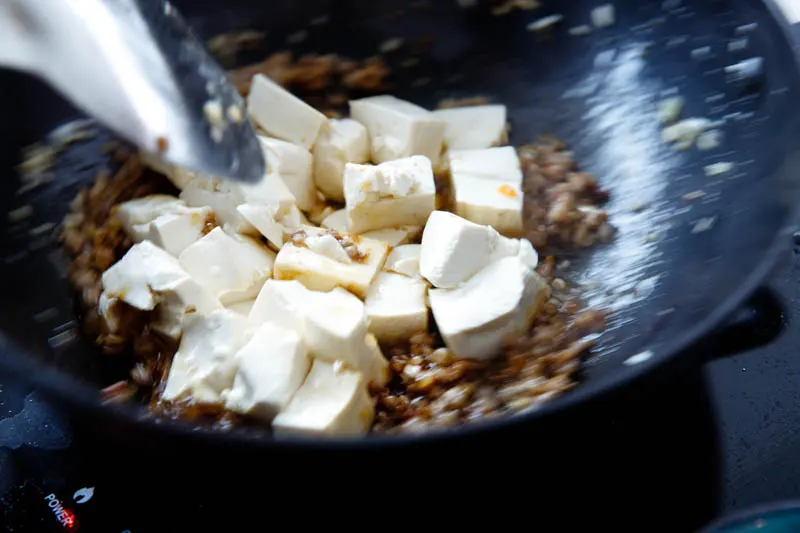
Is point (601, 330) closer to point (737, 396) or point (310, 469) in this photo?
point (737, 396)

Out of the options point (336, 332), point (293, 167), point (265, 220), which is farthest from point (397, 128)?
point (336, 332)

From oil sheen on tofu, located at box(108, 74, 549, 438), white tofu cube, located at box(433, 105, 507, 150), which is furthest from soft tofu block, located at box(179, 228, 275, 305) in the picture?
white tofu cube, located at box(433, 105, 507, 150)

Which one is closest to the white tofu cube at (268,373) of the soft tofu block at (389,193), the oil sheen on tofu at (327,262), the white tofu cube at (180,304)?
the oil sheen on tofu at (327,262)

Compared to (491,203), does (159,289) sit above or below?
above

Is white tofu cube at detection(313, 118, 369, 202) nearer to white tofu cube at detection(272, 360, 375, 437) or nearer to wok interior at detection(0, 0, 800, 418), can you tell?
wok interior at detection(0, 0, 800, 418)

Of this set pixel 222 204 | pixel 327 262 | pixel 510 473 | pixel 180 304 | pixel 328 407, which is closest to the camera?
pixel 510 473

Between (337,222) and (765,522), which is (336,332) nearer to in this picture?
(337,222)

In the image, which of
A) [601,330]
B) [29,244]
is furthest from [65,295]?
[601,330]
